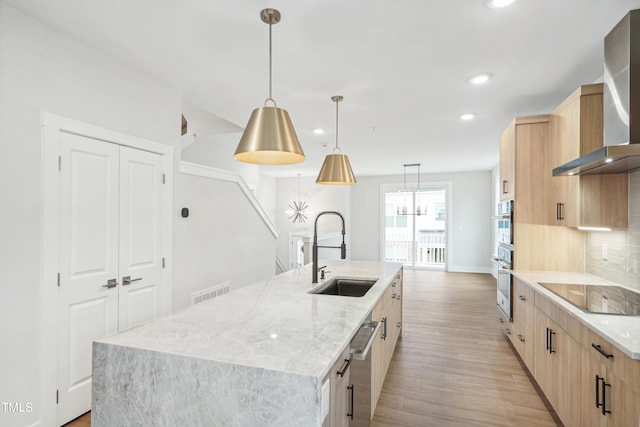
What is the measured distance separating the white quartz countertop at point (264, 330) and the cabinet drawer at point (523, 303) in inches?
58.7

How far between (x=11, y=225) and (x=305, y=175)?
7860 mm

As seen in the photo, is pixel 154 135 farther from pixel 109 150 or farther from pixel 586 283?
pixel 586 283

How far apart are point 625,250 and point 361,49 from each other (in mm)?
2479

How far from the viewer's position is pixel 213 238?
3570 millimetres

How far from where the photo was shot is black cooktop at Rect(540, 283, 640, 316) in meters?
1.89

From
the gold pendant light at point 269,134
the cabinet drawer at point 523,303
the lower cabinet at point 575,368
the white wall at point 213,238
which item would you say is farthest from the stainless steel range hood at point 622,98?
the white wall at point 213,238

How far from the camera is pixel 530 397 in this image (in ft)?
8.52

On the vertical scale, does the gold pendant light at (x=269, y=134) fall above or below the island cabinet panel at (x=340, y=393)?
above

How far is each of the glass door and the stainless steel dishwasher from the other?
720 centimetres

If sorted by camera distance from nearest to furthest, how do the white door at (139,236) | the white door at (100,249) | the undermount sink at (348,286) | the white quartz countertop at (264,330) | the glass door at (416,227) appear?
the white quartz countertop at (264,330) → the white door at (100,249) → the white door at (139,236) → the undermount sink at (348,286) → the glass door at (416,227)

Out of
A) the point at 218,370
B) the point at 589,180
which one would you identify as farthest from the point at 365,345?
the point at 589,180

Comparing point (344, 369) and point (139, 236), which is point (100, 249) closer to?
point (139, 236)

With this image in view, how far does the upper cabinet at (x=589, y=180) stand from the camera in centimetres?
245

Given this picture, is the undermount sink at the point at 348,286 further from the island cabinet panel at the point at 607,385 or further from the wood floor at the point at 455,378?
the island cabinet panel at the point at 607,385
